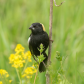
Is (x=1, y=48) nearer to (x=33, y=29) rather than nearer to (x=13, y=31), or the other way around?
(x=33, y=29)

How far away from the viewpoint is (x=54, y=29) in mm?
4723

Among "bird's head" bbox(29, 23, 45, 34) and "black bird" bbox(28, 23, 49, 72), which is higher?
"bird's head" bbox(29, 23, 45, 34)

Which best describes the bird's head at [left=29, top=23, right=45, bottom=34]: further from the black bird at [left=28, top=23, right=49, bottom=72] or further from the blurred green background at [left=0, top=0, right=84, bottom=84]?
the blurred green background at [left=0, top=0, right=84, bottom=84]

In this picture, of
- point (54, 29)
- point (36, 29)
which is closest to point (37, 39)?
point (36, 29)

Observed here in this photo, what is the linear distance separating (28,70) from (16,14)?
131 inches

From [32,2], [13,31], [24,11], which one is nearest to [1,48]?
[13,31]

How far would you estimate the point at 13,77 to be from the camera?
3.00 m

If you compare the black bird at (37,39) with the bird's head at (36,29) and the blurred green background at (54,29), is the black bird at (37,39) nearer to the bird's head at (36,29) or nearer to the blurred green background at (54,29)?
the bird's head at (36,29)

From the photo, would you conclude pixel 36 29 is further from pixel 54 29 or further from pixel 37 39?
pixel 54 29

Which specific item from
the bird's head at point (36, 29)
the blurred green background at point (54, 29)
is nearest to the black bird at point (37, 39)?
the bird's head at point (36, 29)

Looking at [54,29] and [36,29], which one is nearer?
[36,29]

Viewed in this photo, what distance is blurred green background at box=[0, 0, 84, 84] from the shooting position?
3096mm

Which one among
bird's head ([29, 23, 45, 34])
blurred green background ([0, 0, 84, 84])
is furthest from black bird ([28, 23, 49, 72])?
blurred green background ([0, 0, 84, 84])

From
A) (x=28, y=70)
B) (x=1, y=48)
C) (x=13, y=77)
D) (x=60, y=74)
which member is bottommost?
(x=13, y=77)
